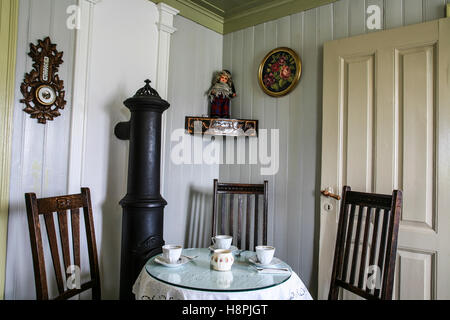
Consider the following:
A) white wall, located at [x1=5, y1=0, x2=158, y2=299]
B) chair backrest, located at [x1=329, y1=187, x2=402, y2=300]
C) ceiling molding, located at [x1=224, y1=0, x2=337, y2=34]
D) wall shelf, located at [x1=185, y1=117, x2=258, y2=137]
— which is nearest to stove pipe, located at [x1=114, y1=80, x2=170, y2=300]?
white wall, located at [x1=5, y1=0, x2=158, y2=299]

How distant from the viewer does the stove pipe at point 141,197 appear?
183 centimetres

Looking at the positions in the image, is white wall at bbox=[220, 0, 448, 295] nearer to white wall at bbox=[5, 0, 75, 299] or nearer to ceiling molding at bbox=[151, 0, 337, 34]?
ceiling molding at bbox=[151, 0, 337, 34]

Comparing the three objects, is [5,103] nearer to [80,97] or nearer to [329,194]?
[80,97]

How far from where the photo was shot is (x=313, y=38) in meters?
2.32

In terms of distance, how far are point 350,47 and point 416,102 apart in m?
0.56

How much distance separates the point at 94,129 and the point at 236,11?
162cm

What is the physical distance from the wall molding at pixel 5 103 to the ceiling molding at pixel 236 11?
1042mm

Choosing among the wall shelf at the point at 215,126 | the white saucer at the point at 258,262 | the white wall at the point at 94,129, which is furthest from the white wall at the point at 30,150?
the white saucer at the point at 258,262

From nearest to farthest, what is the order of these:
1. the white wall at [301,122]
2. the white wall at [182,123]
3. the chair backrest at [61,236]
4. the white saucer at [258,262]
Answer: the chair backrest at [61,236], the white saucer at [258,262], the white wall at [301,122], the white wall at [182,123]

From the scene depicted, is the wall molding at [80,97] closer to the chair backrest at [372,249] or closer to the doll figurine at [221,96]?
the doll figurine at [221,96]

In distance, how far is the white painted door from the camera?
67.8 inches

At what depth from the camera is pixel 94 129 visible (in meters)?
1.98

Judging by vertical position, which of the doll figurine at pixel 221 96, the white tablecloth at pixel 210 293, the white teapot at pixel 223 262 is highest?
the doll figurine at pixel 221 96
